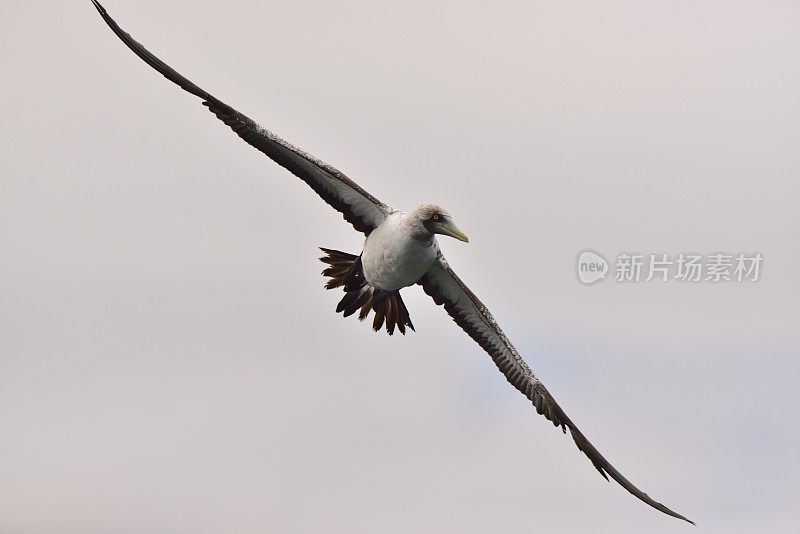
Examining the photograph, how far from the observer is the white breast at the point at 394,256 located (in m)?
16.9

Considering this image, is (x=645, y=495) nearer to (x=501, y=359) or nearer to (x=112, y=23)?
(x=501, y=359)

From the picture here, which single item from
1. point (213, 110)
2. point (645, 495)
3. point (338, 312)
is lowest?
point (645, 495)

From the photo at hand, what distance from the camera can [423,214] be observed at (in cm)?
1658

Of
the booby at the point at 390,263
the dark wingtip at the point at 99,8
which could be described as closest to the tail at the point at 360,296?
the booby at the point at 390,263

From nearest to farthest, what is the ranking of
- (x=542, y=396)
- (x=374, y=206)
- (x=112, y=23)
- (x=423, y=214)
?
(x=112, y=23) < (x=423, y=214) < (x=374, y=206) < (x=542, y=396)

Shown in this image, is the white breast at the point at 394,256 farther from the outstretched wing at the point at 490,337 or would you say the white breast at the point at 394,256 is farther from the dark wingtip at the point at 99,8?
the dark wingtip at the point at 99,8

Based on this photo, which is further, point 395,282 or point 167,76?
point 395,282

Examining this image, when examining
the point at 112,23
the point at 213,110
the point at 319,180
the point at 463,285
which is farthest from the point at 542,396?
the point at 112,23

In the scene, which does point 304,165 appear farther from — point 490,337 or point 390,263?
point 490,337

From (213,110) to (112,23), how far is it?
2.15 meters

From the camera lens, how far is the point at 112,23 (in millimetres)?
15461

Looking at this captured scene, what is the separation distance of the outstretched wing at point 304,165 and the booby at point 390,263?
0.05ft

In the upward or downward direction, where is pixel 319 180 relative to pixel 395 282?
upward

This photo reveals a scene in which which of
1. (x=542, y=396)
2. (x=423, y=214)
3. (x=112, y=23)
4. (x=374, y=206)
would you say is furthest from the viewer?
(x=542, y=396)
